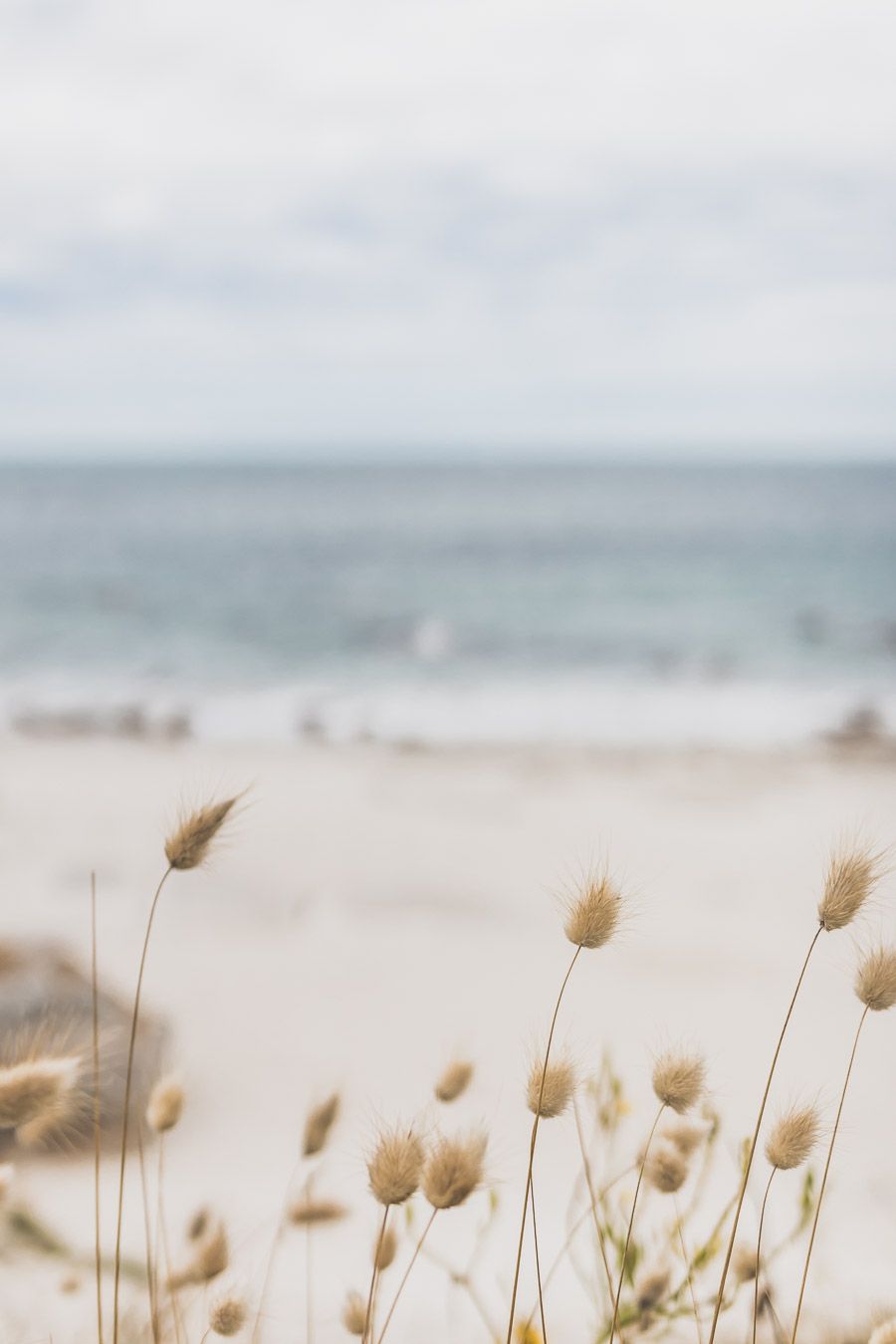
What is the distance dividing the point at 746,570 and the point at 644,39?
72.5 ft

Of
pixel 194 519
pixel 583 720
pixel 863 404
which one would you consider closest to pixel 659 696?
pixel 583 720

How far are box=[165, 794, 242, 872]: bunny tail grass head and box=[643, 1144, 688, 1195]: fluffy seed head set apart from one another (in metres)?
0.60

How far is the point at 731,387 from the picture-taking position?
27719 mm

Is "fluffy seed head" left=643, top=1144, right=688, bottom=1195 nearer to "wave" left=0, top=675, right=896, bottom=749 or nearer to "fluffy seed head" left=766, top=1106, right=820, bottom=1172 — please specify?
"fluffy seed head" left=766, top=1106, right=820, bottom=1172

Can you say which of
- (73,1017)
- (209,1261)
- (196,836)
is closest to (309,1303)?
(209,1261)

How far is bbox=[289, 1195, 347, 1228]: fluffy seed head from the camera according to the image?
4.35ft

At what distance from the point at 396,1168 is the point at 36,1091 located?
0.31 m

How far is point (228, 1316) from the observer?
39.6 inches

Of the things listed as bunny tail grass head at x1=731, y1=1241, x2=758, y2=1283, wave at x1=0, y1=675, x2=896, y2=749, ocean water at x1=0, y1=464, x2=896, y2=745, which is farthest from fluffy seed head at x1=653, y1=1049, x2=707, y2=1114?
ocean water at x1=0, y1=464, x2=896, y2=745

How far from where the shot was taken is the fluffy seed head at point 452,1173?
34.7 inches

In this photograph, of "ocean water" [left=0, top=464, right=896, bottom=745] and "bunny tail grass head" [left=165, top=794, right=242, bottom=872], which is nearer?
"bunny tail grass head" [left=165, top=794, right=242, bottom=872]

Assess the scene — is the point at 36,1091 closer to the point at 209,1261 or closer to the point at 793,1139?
the point at 209,1261

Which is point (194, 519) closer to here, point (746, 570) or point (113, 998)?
point (746, 570)

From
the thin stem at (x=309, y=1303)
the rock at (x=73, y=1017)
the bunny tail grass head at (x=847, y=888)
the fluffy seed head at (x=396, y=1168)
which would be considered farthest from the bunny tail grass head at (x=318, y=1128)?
the rock at (x=73, y=1017)
